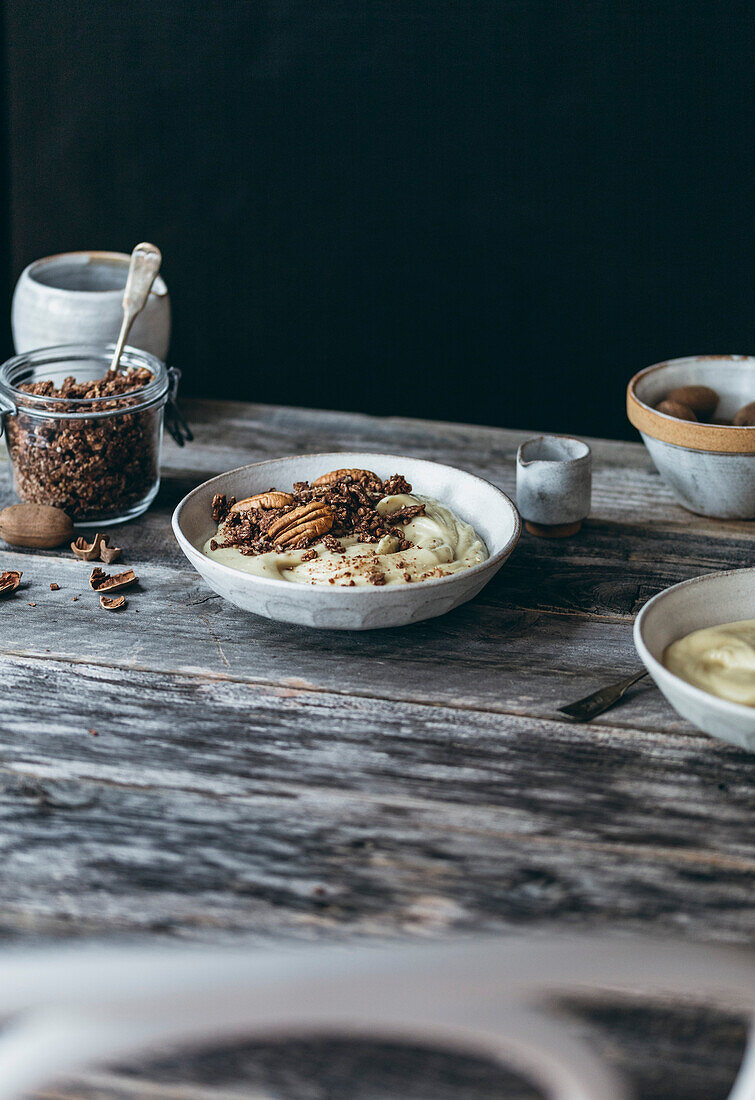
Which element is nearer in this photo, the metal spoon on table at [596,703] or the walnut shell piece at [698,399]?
the metal spoon on table at [596,703]

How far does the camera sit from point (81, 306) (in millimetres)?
1699

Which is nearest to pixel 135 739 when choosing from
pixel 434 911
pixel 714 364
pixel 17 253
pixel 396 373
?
pixel 434 911

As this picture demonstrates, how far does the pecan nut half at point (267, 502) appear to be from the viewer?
130 cm

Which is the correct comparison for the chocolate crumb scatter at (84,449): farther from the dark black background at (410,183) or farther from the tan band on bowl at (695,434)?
the dark black background at (410,183)

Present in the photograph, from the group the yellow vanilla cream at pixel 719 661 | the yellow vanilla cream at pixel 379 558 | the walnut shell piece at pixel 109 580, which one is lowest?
the walnut shell piece at pixel 109 580

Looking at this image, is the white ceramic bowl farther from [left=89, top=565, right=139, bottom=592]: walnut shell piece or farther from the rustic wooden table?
[left=89, top=565, right=139, bottom=592]: walnut shell piece

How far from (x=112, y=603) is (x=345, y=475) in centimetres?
34

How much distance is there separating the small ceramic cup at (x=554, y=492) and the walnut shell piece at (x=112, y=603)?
1.81 ft

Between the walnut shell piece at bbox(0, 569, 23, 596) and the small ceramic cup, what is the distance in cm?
67

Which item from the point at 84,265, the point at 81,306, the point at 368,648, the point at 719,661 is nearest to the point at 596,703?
the point at 719,661

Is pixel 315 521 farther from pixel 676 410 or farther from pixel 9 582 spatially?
pixel 676 410

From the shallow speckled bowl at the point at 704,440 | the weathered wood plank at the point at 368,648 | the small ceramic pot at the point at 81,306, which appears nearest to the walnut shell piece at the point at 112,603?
the weathered wood plank at the point at 368,648

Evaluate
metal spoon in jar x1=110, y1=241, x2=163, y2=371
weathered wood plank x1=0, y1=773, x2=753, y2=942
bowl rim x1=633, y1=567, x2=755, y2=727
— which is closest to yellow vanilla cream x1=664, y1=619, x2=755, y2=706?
bowl rim x1=633, y1=567, x2=755, y2=727

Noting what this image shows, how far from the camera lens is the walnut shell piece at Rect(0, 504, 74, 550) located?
137cm
